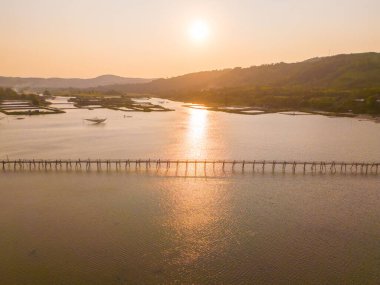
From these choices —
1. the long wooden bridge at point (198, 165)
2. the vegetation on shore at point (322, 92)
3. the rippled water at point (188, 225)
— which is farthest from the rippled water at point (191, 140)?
the vegetation on shore at point (322, 92)

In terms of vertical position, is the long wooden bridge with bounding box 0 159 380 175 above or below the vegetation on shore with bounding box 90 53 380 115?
below

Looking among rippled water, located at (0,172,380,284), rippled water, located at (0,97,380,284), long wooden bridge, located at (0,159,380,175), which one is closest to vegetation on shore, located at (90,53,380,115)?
long wooden bridge, located at (0,159,380,175)

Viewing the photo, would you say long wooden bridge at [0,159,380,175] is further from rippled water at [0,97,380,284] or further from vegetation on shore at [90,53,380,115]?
vegetation on shore at [90,53,380,115]

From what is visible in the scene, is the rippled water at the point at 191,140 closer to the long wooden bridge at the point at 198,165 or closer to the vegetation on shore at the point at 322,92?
the long wooden bridge at the point at 198,165

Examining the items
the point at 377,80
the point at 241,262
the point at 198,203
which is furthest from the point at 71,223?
the point at 377,80

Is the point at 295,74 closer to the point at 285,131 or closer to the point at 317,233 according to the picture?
the point at 285,131

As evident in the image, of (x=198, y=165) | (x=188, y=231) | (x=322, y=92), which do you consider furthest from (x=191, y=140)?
(x=322, y=92)

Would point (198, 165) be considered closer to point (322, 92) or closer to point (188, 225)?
point (188, 225)
